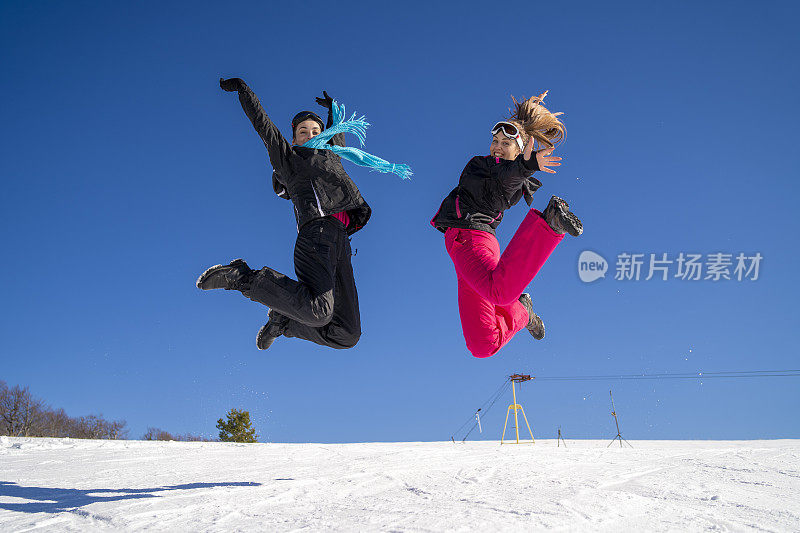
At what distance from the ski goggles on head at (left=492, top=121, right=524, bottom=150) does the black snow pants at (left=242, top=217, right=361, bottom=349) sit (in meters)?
1.79

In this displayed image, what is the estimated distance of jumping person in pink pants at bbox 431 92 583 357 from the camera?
14.5 ft

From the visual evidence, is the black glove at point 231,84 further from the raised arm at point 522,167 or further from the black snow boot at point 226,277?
the raised arm at point 522,167

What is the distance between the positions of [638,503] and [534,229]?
226 cm

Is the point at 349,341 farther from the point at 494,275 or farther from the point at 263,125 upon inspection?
the point at 263,125

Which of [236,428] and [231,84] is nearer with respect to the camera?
[231,84]

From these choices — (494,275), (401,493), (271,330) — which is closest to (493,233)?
(494,275)

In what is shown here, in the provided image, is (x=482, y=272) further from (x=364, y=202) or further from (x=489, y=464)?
(x=489, y=464)

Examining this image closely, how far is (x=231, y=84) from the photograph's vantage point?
14.2ft

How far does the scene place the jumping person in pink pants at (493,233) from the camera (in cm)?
442

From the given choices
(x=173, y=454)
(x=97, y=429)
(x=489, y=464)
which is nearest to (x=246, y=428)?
(x=97, y=429)

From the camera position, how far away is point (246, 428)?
2583cm

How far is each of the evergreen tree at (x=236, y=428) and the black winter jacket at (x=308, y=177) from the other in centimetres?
2327

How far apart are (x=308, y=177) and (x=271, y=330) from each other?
1432 mm

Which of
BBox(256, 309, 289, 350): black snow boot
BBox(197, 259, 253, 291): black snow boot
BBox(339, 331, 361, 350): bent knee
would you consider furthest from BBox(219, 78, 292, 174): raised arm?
BBox(339, 331, 361, 350): bent knee
